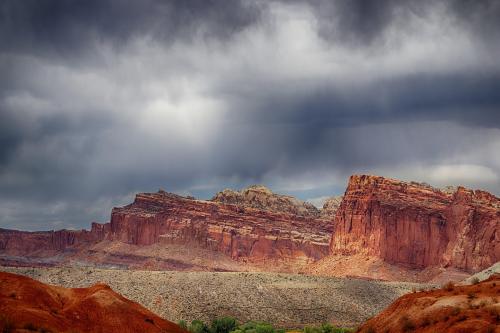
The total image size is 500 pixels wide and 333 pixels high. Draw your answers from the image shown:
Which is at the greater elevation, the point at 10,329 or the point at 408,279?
the point at 408,279

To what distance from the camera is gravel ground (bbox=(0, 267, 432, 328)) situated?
5017 inches

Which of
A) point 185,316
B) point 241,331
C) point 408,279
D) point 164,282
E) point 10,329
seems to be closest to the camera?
point 10,329

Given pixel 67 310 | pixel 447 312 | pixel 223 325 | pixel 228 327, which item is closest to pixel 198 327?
pixel 223 325

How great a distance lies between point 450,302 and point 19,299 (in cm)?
3197

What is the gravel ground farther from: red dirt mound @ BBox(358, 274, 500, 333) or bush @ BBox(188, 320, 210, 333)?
red dirt mound @ BBox(358, 274, 500, 333)

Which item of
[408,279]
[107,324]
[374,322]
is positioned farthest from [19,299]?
[408,279]

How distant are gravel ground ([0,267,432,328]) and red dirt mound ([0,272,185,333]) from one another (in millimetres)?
48916

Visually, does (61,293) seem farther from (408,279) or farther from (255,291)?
(408,279)

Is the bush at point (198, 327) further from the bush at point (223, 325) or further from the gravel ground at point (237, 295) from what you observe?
the gravel ground at point (237, 295)

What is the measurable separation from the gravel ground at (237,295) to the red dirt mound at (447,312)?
58.5 metres

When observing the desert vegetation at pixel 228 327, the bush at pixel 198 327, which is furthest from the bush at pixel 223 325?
the bush at pixel 198 327

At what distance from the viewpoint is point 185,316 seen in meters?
121

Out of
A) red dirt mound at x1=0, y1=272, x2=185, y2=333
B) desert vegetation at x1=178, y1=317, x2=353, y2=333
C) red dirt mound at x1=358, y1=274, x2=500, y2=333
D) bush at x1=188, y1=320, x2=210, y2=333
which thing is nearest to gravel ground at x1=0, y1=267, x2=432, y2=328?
bush at x1=188, y1=320, x2=210, y2=333

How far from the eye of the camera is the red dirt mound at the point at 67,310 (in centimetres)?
5644
